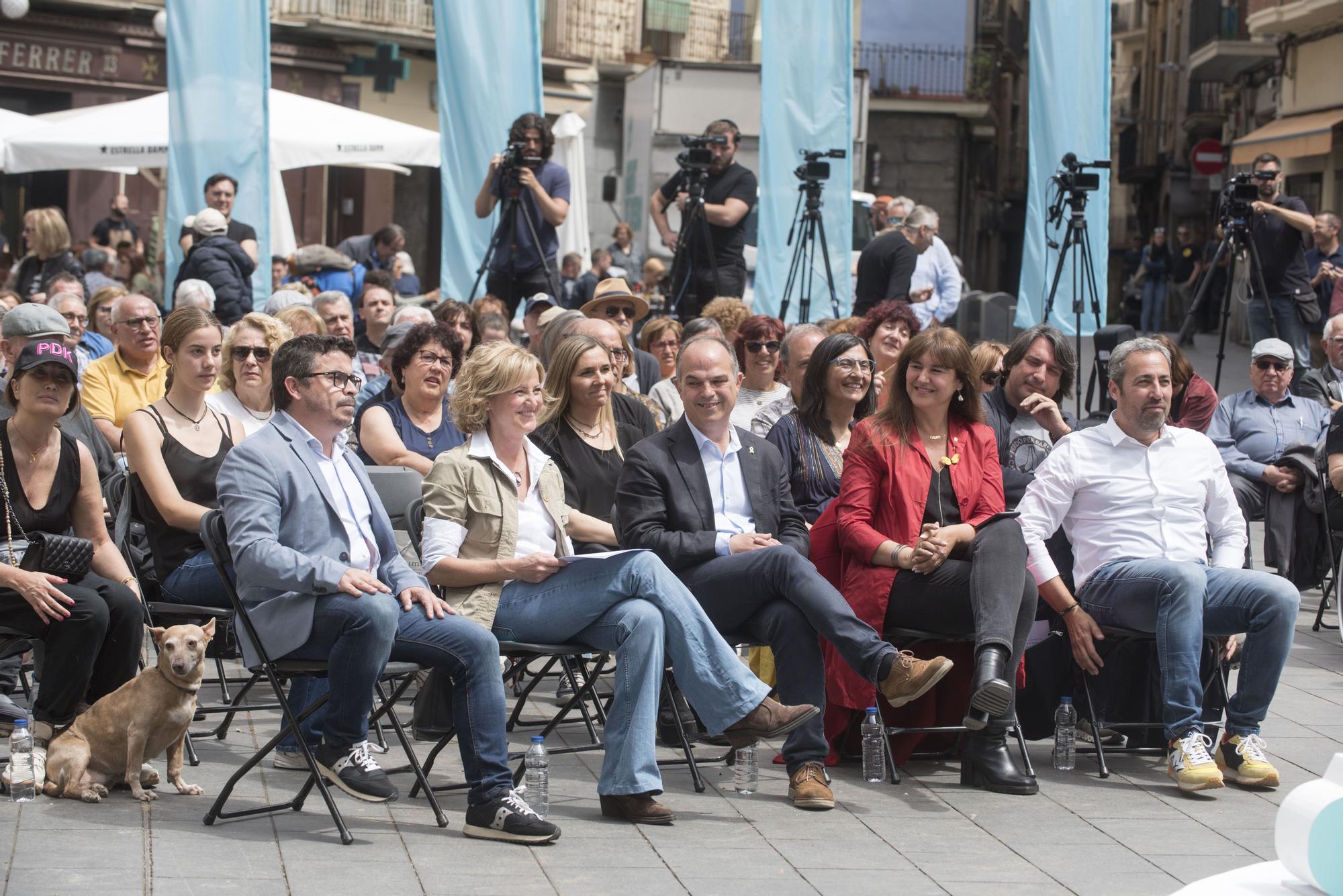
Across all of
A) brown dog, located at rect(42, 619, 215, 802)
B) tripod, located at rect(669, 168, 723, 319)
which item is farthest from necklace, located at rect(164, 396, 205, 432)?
tripod, located at rect(669, 168, 723, 319)

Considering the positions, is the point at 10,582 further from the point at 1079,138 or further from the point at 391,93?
the point at 391,93

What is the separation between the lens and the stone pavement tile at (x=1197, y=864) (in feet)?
15.7

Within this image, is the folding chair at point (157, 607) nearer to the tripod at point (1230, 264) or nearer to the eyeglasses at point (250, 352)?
the eyeglasses at point (250, 352)

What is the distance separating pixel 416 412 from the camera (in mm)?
7305

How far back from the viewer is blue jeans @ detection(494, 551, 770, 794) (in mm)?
5188

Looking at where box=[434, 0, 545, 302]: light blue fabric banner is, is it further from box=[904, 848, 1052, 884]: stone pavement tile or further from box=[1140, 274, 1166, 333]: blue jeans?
box=[1140, 274, 1166, 333]: blue jeans

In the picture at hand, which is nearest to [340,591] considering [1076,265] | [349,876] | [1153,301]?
[349,876]

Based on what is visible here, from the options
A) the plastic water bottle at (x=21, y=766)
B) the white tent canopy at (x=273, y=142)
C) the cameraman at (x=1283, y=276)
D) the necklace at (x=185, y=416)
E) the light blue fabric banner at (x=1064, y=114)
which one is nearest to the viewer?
the plastic water bottle at (x=21, y=766)

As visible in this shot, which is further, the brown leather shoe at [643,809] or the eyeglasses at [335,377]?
the eyeglasses at [335,377]

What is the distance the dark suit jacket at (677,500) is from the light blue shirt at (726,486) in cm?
2

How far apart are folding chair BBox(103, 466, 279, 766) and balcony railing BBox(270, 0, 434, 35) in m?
21.9

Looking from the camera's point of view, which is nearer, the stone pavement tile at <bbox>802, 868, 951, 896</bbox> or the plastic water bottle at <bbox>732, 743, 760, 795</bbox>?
the stone pavement tile at <bbox>802, 868, 951, 896</bbox>

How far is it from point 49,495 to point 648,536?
75.3 inches

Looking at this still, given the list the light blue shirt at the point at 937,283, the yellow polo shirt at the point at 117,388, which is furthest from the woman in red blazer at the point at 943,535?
the light blue shirt at the point at 937,283
